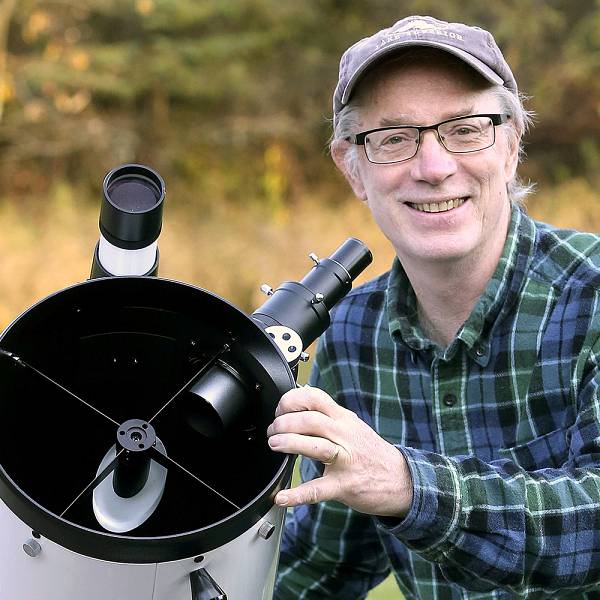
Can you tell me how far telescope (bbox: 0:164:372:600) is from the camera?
1.31m

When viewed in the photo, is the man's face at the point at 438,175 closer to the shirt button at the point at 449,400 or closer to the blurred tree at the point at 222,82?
the shirt button at the point at 449,400

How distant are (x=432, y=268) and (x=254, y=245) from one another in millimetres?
7527

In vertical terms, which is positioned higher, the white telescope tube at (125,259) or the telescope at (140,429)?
the white telescope tube at (125,259)

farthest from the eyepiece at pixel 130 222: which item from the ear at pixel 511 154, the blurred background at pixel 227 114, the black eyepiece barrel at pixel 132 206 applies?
the blurred background at pixel 227 114

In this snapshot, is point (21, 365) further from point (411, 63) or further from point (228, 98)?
point (228, 98)

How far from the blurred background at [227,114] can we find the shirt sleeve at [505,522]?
7.41m

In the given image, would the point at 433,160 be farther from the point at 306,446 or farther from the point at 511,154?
the point at 306,446

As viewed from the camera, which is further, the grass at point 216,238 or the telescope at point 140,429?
the grass at point 216,238

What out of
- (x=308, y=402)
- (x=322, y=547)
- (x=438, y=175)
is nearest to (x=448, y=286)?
(x=438, y=175)

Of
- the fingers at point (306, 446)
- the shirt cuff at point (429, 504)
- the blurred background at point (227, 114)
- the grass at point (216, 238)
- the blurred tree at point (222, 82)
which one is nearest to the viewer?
the fingers at point (306, 446)

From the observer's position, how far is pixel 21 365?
143 centimetres

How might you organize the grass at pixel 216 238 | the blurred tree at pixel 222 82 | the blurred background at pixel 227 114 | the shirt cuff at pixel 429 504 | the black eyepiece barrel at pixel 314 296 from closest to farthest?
the shirt cuff at pixel 429 504 → the black eyepiece barrel at pixel 314 296 → the grass at pixel 216 238 → the blurred background at pixel 227 114 → the blurred tree at pixel 222 82

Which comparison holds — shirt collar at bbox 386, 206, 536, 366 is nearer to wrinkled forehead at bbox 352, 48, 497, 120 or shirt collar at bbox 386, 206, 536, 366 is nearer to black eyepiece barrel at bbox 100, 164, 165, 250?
wrinkled forehead at bbox 352, 48, 497, 120

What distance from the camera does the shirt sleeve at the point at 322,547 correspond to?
2.12 meters
